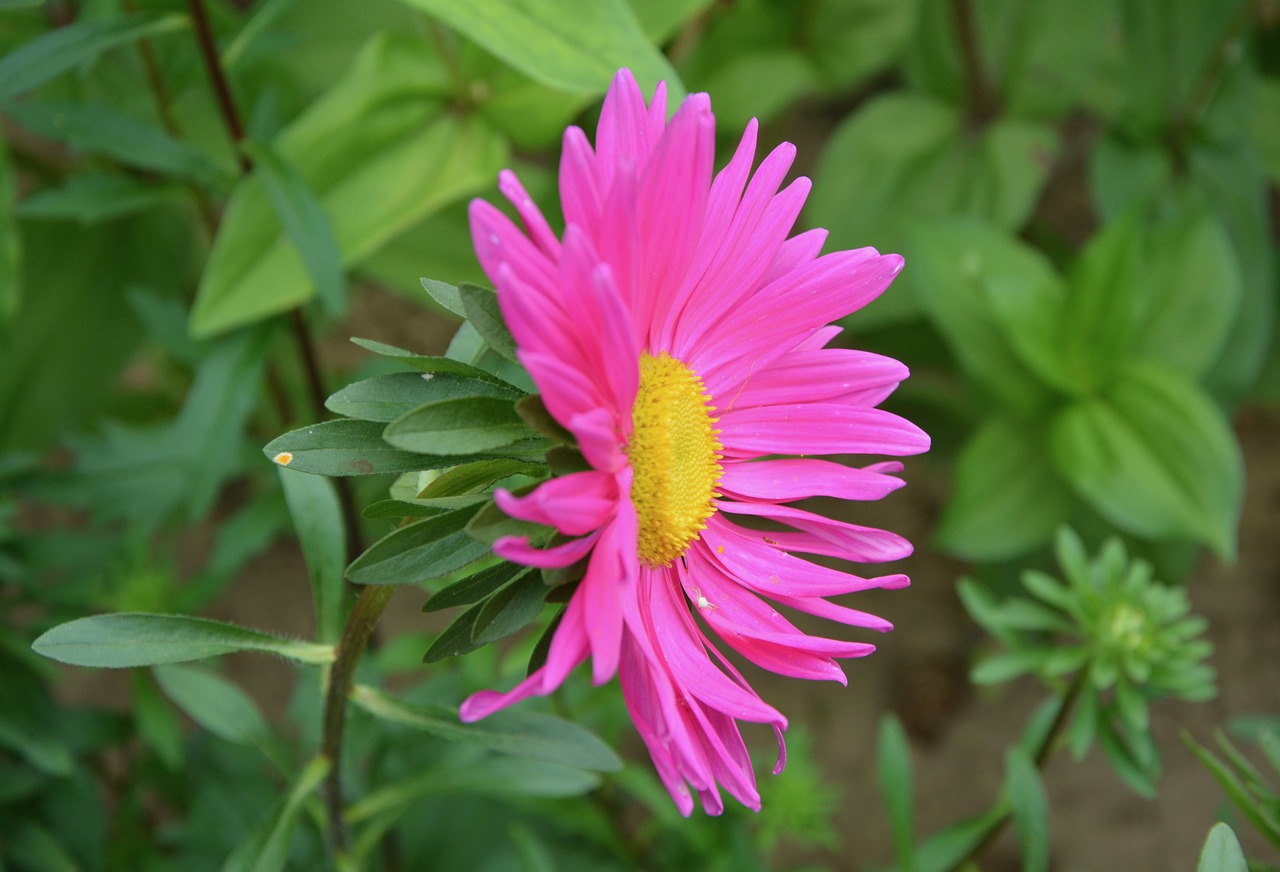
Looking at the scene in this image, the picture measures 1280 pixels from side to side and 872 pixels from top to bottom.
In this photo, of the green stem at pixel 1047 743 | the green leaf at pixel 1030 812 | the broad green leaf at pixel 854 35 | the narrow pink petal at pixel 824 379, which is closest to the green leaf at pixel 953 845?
the green stem at pixel 1047 743

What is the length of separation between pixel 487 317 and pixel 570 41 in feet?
1.70

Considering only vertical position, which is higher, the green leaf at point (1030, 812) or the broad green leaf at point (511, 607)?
the broad green leaf at point (511, 607)

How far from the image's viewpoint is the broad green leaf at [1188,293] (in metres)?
1.48

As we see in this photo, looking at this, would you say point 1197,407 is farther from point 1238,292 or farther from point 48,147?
point 48,147

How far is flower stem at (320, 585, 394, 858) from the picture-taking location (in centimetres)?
62

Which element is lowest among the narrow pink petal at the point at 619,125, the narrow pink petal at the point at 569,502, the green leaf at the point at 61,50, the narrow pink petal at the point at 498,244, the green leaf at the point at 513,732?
the green leaf at the point at 513,732

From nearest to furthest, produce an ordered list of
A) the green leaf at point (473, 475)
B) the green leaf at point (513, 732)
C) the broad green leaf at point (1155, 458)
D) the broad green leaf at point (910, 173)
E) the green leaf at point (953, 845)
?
the green leaf at point (473, 475) < the green leaf at point (513, 732) < the green leaf at point (953, 845) < the broad green leaf at point (1155, 458) < the broad green leaf at point (910, 173)

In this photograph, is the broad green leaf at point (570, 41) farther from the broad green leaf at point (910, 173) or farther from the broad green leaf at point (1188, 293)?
the broad green leaf at point (1188, 293)

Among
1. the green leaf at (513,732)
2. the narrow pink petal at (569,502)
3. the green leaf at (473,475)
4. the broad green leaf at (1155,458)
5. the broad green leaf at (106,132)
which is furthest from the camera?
the broad green leaf at (1155,458)

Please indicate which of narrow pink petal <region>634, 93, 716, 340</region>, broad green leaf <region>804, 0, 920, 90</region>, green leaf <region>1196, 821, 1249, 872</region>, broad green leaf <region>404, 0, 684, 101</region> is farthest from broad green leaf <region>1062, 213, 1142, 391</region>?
narrow pink petal <region>634, 93, 716, 340</region>

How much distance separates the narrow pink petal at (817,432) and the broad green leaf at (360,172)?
603 mm

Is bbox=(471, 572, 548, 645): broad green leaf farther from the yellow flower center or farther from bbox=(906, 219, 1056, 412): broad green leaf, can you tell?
bbox=(906, 219, 1056, 412): broad green leaf

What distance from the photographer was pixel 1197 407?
1376 millimetres

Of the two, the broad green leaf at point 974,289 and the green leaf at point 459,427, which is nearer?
the green leaf at point 459,427
